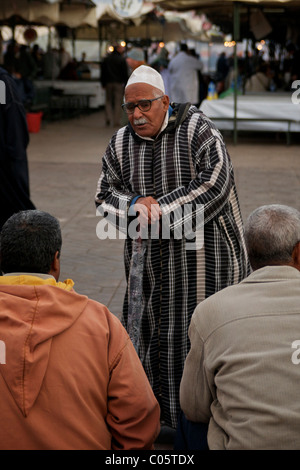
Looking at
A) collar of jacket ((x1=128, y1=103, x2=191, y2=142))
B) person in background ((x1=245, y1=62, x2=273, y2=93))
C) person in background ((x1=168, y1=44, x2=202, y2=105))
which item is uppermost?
collar of jacket ((x1=128, y1=103, x2=191, y2=142))

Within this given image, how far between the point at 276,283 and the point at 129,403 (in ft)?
1.94

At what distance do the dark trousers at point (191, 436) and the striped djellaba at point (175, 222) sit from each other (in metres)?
0.97

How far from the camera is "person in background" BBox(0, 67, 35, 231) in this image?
526 cm

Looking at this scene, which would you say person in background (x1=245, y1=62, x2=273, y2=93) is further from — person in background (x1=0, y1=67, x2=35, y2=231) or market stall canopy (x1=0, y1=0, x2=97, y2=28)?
person in background (x1=0, y1=67, x2=35, y2=231)

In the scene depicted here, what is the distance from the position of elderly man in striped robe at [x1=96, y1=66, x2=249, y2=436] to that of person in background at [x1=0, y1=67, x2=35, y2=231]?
1.79m

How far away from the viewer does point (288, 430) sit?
2139mm

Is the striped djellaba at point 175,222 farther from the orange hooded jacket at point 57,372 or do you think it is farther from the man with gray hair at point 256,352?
the orange hooded jacket at point 57,372

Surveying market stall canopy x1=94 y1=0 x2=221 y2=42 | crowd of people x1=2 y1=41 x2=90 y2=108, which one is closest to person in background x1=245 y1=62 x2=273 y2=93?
crowd of people x1=2 y1=41 x2=90 y2=108

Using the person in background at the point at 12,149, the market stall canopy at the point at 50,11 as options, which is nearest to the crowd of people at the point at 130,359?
the person in background at the point at 12,149

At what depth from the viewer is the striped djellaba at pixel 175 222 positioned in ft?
11.3

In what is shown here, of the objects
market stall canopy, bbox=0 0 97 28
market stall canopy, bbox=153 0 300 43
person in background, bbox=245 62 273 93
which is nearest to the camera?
market stall canopy, bbox=153 0 300 43

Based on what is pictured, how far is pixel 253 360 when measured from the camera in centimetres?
218

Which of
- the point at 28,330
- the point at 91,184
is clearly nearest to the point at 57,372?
the point at 28,330

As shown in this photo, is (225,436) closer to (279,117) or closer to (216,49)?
(279,117)
